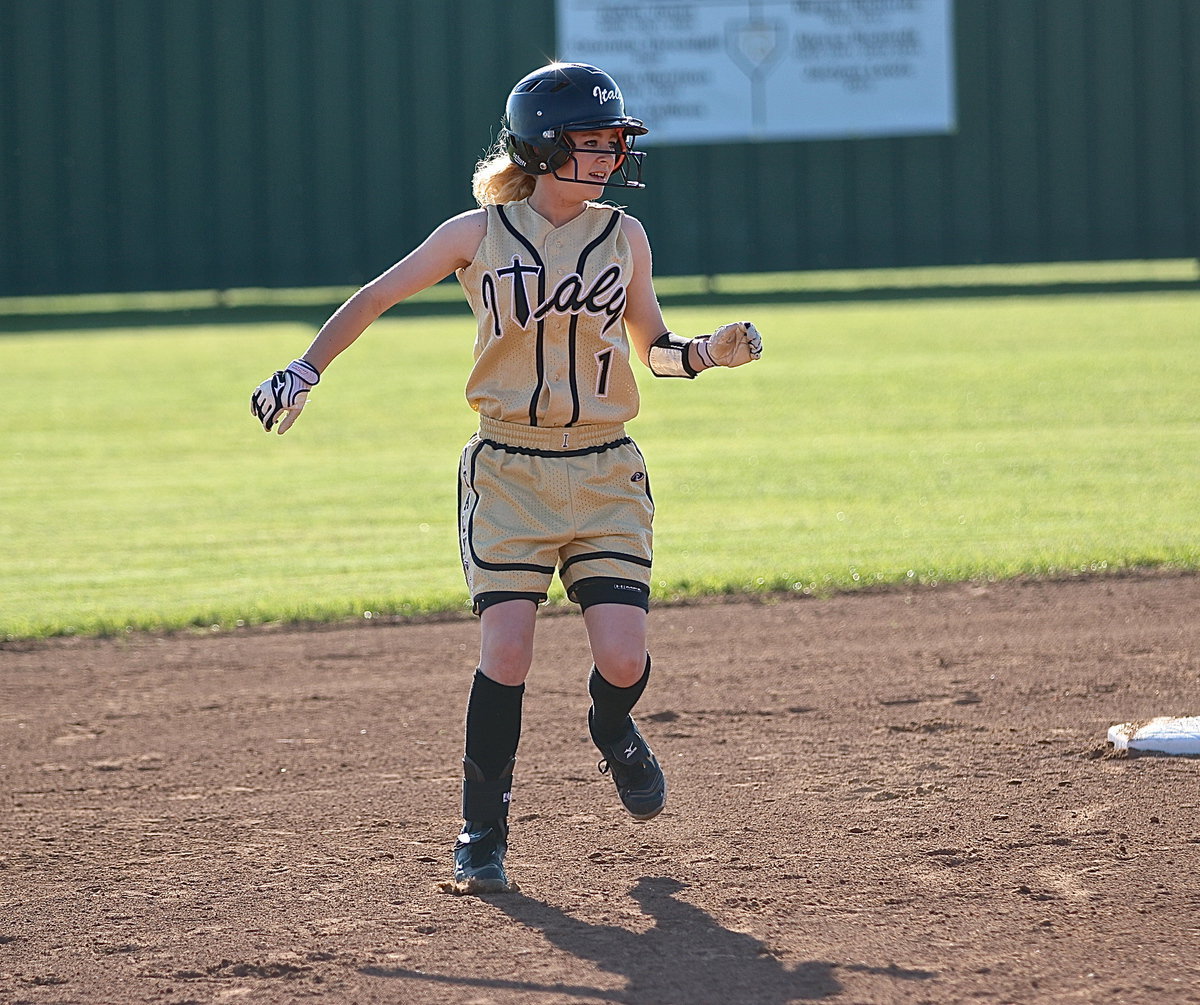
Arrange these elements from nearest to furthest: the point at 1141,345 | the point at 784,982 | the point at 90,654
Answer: the point at 784,982 → the point at 90,654 → the point at 1141,345

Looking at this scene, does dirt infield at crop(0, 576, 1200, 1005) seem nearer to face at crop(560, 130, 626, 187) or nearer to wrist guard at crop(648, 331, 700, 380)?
wrist guard at crop(648, 331, 700, 380)

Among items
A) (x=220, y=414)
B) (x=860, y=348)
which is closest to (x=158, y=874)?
(x=220, y=414)

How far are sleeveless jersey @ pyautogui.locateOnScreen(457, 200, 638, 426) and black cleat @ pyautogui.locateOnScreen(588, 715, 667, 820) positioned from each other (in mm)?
759

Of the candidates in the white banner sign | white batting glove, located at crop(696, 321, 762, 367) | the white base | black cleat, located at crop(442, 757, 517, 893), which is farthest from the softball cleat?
the white banner sign

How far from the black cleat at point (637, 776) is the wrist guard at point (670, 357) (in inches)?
Answer: 32.6

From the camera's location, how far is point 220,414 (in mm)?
12992

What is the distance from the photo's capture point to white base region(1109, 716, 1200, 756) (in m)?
4.54

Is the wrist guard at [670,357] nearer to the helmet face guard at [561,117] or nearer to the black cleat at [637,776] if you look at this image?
the helmet face guard at [561,117]

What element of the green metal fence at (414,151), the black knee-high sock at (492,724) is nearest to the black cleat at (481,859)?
the black knee-high sock at (492,724)

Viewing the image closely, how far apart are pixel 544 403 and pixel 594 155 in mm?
569

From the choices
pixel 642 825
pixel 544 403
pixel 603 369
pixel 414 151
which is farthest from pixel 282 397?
pixel 414 151

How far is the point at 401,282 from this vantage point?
12.2 ft

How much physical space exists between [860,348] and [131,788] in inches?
474

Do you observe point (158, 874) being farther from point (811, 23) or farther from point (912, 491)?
point (811, 23)
